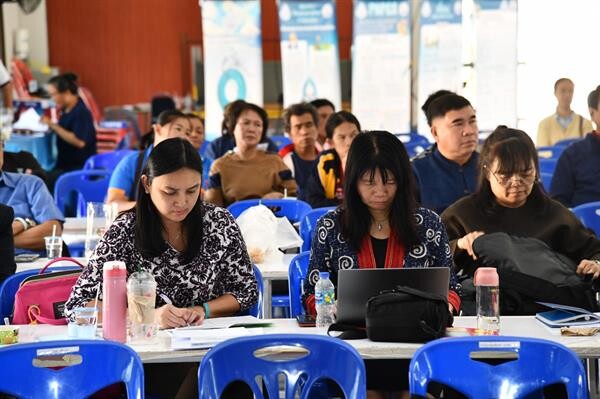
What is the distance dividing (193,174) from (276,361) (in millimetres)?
1054

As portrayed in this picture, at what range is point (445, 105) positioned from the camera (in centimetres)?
598

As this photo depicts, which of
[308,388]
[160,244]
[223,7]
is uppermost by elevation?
[223,7]

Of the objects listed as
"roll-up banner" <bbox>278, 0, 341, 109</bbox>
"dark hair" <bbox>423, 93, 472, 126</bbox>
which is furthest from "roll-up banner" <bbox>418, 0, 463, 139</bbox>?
"dark hair" <bbox>423, 93, 472, 126</bbox>

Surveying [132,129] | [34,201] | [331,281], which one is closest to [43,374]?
[331,281]

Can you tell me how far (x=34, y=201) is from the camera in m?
6.03

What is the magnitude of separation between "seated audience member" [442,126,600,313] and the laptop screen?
35.8 inches

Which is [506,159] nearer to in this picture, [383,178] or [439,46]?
[383,178]

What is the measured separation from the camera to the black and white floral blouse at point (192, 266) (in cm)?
399

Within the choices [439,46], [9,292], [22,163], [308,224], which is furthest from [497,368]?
[439,46]

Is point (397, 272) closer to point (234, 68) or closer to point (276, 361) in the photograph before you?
point (276, 361)

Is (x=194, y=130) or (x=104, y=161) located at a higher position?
(x=194, y=130)

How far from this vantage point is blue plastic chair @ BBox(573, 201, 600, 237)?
596cm

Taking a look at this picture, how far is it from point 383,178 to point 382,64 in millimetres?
8303

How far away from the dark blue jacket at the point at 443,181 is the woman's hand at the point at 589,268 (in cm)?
152
